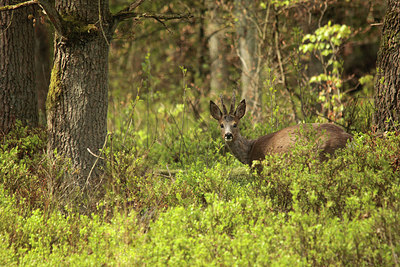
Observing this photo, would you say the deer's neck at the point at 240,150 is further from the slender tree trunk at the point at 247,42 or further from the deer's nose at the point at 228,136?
the slender tree trunk at the point at 247,42

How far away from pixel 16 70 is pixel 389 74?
5792 millimetres

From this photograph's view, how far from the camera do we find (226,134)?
7824 mm

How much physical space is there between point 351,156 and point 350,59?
1733 cm

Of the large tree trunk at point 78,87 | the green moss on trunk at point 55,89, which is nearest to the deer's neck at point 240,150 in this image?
the large tree trunk at point 78,87

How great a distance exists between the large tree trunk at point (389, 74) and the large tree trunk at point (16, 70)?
5.54 m

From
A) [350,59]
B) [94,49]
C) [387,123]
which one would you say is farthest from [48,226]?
[350,59]

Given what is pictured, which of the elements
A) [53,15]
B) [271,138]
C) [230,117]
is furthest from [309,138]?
[53,15]

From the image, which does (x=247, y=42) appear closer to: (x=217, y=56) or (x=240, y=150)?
(x=217, y=56)

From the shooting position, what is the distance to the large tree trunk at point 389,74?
666 centimetres

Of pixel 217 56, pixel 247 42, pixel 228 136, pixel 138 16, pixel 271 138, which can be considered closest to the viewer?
pixel 138 16

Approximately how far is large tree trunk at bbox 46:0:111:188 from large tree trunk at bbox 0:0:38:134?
177cm

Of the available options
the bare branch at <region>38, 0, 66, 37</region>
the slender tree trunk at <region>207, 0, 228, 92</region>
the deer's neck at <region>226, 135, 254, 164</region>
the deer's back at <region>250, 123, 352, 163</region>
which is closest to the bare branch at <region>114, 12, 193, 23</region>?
the bare branch at <region>38, 0, 66, 37</region>

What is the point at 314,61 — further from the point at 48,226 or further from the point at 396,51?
the point at 48,226

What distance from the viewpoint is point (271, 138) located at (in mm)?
7641
